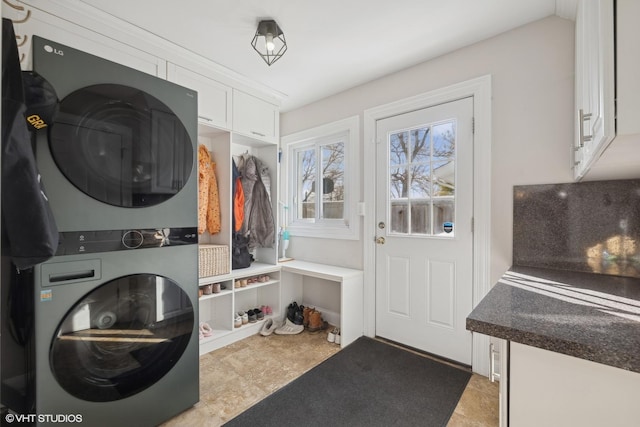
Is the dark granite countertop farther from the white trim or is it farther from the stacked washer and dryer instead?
the stacked washer and dryer

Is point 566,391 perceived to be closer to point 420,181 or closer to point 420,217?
point 420,217

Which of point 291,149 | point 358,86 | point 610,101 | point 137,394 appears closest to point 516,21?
point 358,86

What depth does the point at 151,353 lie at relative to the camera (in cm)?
139

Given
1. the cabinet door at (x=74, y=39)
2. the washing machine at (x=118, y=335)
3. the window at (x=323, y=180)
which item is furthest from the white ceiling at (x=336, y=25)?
the washing machine at (x=118, y=335)

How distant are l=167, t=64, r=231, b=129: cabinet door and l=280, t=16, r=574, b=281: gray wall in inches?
62.8

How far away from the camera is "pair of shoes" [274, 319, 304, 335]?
102 inches

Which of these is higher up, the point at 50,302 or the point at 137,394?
the point at 50,302

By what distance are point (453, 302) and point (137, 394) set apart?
202 cm

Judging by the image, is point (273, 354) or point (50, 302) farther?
point (273, 354)

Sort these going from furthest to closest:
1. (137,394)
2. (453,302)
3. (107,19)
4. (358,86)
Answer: (358,86)
(453,302)
(107,19)
(137,394)

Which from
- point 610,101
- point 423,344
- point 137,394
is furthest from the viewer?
point 423,344

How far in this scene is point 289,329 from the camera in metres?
2.64

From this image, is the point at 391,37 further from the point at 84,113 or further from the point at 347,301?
the point at 347,301

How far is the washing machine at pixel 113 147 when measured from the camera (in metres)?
1.15
